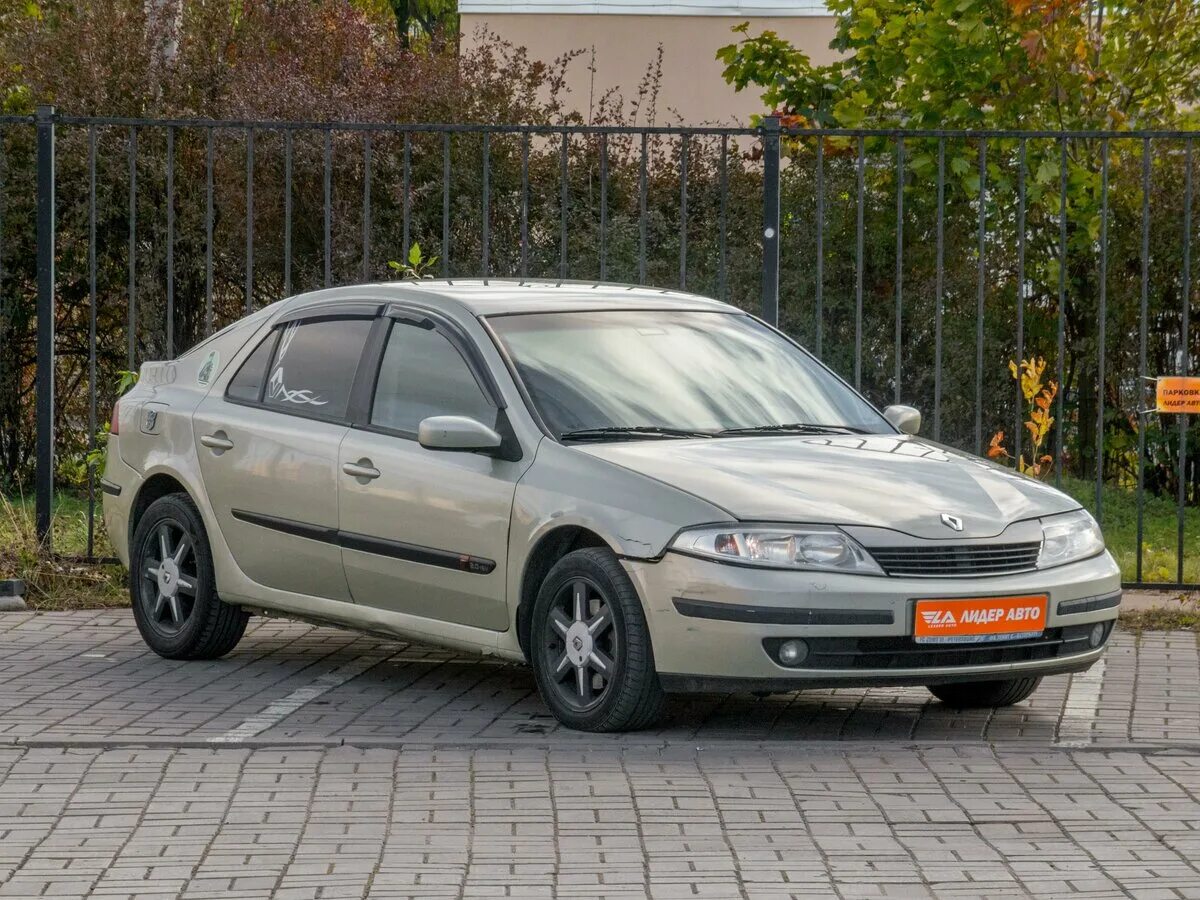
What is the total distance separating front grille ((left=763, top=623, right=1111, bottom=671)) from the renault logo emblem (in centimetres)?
39

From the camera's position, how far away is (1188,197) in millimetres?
10047

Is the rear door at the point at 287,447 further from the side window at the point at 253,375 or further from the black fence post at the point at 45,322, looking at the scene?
the black fence post at the point at 45,322

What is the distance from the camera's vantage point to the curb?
422 inches

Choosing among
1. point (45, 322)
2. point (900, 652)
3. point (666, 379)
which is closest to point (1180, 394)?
point (666, 379)

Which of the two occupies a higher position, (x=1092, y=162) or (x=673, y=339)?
(x=1092, y=162)

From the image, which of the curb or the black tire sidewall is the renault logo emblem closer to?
the black tire sidewall

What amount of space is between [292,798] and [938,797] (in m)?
1.94

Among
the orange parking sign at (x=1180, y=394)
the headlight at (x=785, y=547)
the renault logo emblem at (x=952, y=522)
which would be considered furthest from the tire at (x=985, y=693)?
the orange parking sign at (x=1180, y=394)

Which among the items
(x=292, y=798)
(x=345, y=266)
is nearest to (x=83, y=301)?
(x=345, y=266)

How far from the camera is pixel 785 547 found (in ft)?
22.6

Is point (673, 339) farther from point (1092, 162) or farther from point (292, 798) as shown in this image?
point (1092, 162)

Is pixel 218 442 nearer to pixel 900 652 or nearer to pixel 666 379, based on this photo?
pixel 666 379

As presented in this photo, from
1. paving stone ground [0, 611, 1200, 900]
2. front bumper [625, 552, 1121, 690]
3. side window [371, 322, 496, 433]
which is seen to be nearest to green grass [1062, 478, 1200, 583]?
paving stone ground [0, 611, 1200, 900]

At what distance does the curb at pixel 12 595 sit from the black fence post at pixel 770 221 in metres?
4.10
